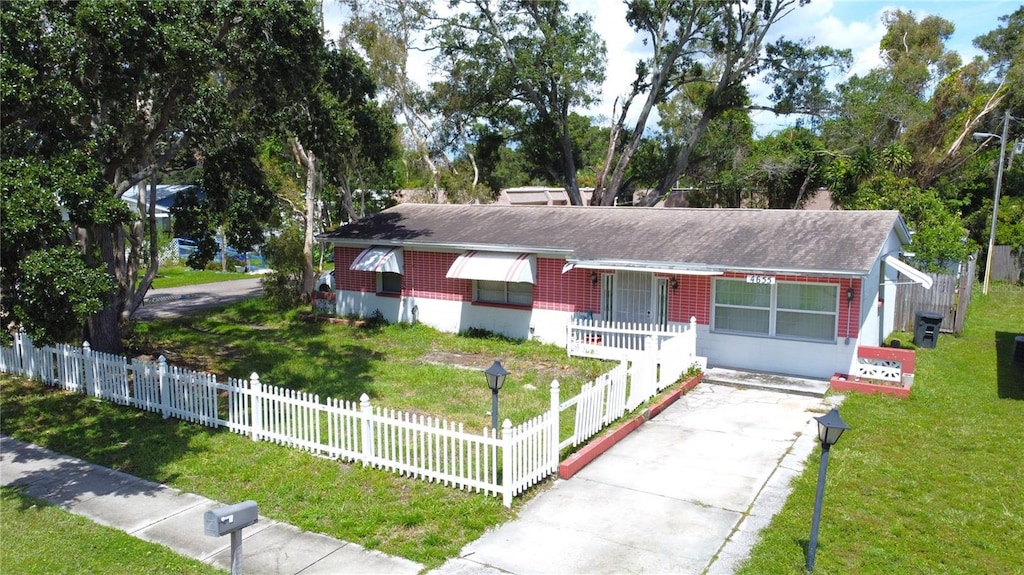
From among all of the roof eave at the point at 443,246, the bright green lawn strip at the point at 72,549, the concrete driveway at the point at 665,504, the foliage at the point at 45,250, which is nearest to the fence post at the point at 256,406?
the foliage at the point at 45,250

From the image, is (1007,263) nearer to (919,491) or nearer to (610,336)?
(610,336)

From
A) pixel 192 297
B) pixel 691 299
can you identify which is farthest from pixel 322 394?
pixel 192 297

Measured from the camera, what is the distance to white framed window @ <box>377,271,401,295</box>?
21453 mm

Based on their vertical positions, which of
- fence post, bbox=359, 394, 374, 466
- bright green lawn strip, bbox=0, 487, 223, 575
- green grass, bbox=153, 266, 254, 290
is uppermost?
green grass, bbox=153, 266, 254, 290

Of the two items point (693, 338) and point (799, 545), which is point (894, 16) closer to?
point (693, 338)

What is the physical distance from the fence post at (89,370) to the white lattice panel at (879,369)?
14.7 m

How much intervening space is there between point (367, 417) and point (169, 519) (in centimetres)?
257

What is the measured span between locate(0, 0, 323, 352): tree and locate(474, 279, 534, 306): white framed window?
6.86 m

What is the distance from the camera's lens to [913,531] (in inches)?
305

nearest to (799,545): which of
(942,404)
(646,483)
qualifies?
(646,483)

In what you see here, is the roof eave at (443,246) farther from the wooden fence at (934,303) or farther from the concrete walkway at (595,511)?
the wooden fence at (934,303)

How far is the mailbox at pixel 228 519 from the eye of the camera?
18.5ft

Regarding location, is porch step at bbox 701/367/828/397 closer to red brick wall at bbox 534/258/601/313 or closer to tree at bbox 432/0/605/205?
red brick wall at bbox 534/258/601/313

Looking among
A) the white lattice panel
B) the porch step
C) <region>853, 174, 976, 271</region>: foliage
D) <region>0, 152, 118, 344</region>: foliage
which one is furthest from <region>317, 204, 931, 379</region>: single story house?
<region>0, 152, 118, 344</region>: foliage
